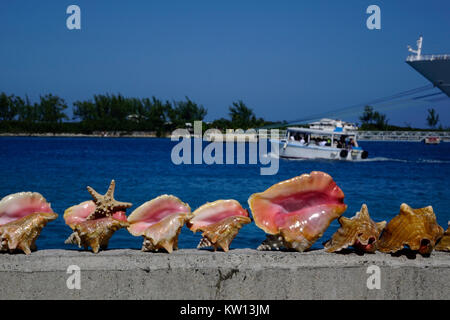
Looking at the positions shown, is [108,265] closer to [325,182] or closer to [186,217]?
[186,217]

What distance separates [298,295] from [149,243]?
32.6 inches

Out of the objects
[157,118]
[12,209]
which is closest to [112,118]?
[157,118]

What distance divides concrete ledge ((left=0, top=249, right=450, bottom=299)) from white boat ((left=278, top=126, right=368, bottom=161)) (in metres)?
37.6

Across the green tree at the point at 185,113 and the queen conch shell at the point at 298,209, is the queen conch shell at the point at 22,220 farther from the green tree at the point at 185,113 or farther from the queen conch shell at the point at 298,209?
the green tree at the point at 185,113

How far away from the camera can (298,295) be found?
258 cm

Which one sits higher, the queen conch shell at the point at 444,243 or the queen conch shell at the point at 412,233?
the queen conch shell at the point at 412,233

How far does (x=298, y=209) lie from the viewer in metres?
3.03

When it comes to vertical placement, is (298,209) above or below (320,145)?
above

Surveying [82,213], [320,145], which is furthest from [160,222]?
[320,145]

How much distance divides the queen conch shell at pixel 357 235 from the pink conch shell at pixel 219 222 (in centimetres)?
51

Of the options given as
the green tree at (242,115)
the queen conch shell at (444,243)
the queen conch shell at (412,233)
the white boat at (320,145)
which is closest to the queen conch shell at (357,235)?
the queen conch shell at (412,233)

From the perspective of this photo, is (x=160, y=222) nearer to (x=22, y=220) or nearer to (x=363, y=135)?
(x=22, y=220)

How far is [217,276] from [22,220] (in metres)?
1.17

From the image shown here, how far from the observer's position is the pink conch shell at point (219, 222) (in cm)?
286
